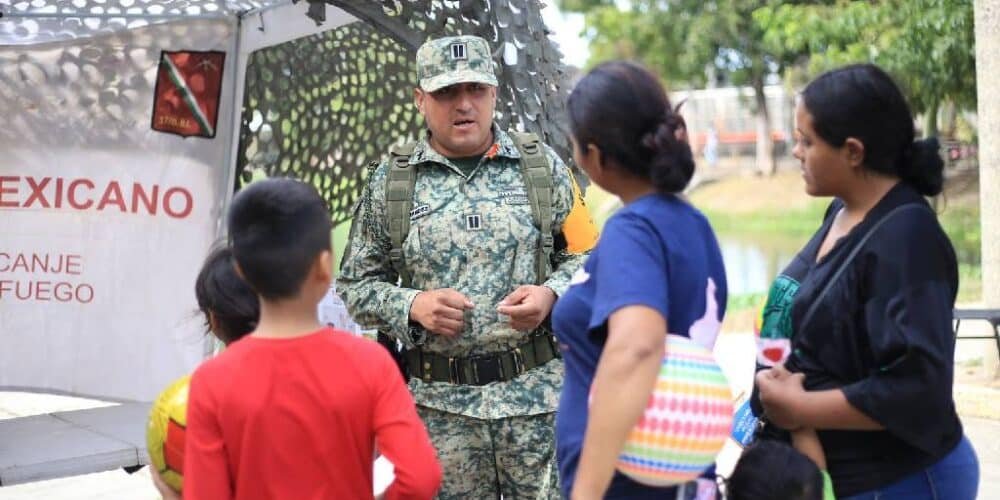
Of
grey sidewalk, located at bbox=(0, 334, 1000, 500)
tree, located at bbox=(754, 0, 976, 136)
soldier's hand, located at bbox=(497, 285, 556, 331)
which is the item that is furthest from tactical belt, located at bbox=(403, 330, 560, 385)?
tree, located at bbox=(754, 0, 976, 136)

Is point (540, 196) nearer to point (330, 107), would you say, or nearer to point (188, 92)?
point (188, 92)

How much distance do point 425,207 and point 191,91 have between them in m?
2.25

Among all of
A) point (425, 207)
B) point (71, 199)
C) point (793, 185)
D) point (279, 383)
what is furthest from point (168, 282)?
point (793, 185)

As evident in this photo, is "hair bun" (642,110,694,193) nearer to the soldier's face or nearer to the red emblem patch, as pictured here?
the soldier's face

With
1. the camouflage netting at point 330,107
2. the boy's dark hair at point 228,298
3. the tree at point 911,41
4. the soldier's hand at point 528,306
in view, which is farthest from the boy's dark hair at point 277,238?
the tree at point 911,41

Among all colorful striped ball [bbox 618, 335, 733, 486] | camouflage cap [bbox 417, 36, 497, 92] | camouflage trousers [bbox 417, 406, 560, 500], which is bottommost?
camouflage trousers [bbox 417, 406, 560, 500]

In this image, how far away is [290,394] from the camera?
2230mm

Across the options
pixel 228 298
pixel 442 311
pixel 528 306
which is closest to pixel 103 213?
pixel 442 311

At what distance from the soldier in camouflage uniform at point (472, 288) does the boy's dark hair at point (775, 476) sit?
3.07ft

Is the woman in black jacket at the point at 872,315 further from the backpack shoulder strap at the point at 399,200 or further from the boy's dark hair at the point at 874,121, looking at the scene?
the backpack shoulder strap at the point at 399,200

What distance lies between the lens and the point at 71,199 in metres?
5.24

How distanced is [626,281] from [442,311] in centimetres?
108

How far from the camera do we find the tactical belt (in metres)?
3.31

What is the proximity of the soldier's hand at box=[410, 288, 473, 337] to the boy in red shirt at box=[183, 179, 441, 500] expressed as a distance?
885 millimetres
